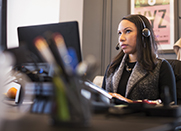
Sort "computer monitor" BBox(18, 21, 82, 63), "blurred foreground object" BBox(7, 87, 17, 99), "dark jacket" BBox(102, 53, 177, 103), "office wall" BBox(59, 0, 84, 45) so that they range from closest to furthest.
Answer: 1. "computer monitor" BBox(18, 21, 82, 63)
2. "blurred foreground object" BBox(7, 87, 17, 99)
3. "dark jacket" BBox(102, 53, 177, 103)
4. "office wall" BBox(59, 0, 84, 45)

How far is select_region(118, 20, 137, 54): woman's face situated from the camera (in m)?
1.64

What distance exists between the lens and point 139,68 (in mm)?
1629

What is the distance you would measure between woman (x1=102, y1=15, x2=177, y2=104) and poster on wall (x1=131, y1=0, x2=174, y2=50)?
110 centimetres

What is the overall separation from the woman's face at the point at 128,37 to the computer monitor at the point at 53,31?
81 centimetres

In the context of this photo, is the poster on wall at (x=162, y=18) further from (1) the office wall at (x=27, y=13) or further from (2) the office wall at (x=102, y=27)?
(1) the office wall at (x=27, y=13)

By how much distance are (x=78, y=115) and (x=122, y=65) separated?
4.31ft

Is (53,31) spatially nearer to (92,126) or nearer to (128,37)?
(92,126)

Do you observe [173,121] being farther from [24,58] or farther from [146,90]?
[146,90]

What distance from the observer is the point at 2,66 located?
20.1 inches

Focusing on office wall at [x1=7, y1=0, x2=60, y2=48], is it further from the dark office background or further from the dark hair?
the dark hair

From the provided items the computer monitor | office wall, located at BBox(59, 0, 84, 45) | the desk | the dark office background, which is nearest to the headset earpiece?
the computer monitor

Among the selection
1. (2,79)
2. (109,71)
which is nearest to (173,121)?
(2,79)

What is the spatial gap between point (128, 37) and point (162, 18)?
1334 millimetres

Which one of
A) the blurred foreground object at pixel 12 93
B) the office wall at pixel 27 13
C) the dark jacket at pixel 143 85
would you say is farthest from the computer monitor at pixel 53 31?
the office wall at pixel 27 13
